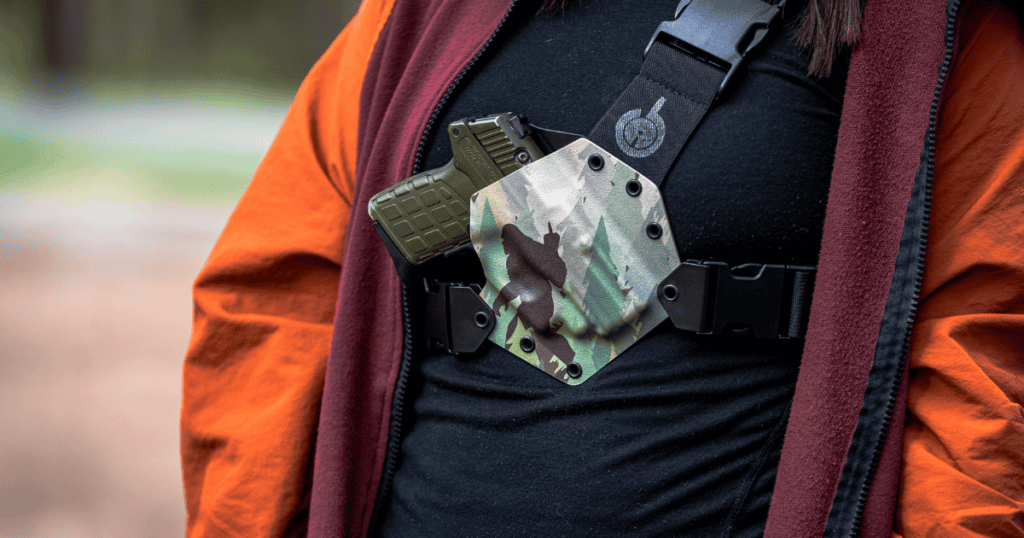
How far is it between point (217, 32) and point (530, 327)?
19.2ft

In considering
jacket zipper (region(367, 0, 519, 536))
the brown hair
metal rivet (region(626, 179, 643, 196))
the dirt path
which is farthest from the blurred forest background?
the brown hair

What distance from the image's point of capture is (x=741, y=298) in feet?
1.96

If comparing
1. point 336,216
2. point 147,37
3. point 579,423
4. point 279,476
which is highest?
point 147,37

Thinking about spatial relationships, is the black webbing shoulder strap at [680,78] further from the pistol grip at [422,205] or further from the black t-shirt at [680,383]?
the pistol grip at [422,205]

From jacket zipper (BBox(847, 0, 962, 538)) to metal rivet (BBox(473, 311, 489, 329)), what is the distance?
34 centimetres

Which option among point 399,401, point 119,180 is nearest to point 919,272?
point 399,401

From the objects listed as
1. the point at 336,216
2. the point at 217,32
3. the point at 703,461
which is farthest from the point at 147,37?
the point at 703,461

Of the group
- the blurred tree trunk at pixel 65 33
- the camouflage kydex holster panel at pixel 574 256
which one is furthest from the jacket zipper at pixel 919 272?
the blurred tree trunk at pixel 65 33

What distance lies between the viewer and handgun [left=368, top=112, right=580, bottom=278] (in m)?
0.67

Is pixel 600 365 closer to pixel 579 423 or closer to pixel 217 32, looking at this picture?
pixel 579 423

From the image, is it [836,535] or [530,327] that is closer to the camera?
[836,535]

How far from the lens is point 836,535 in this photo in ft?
1.87

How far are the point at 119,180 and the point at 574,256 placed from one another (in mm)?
6138

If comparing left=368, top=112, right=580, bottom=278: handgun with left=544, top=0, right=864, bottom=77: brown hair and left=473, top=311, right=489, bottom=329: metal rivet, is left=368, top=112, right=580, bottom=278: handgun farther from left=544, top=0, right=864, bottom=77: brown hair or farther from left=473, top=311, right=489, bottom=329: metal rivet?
left=544, top=0, right=864, bottom=77: brown hair
